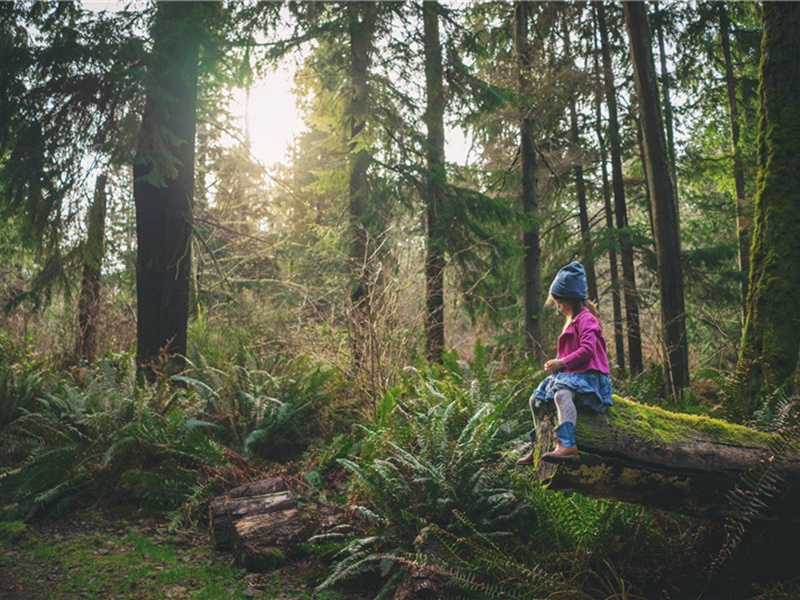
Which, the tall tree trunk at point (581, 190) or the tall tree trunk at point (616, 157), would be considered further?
the tall tree trunk at point (581, 190)

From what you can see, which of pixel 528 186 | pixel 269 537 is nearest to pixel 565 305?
pixel 269 537

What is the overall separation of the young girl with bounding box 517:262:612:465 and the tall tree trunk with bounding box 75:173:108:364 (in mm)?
7498

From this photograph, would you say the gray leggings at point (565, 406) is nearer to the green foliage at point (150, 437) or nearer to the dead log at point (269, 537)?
the dead log at point (269, 537)

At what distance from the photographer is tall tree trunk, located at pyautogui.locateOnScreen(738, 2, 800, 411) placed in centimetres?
538

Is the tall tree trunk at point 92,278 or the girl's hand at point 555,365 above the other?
the tall tree trunk at point 92,278

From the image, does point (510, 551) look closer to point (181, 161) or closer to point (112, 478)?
point (112, 478)

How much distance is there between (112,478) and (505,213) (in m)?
8.00

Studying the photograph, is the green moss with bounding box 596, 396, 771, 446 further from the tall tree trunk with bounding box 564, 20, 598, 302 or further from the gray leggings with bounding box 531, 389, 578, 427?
the tall tree trunk with bounding box 564, 20, 598, 302

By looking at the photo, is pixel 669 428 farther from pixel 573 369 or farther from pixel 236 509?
pixel 236 509

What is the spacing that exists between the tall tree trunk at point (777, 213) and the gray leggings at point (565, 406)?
315 cm

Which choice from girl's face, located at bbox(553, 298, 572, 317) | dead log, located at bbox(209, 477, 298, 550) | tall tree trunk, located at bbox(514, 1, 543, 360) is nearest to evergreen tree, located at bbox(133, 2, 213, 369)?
dead log, located at bbox(209, 477, 298, 550)

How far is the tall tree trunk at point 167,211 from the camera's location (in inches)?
328

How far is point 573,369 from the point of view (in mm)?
3207

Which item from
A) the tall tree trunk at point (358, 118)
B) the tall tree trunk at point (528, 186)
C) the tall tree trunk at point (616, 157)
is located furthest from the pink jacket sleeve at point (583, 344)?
the tall tree trunk at point (616, 157)
